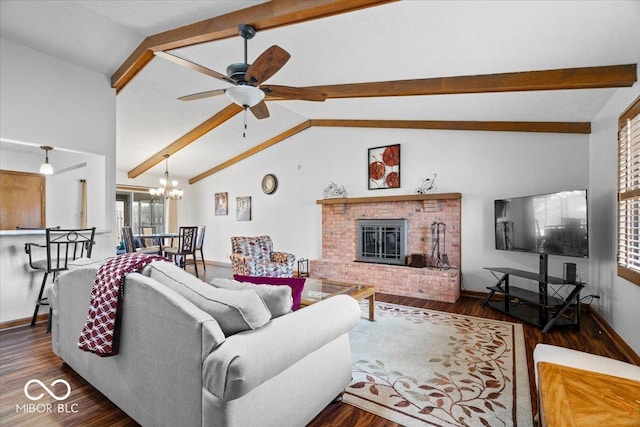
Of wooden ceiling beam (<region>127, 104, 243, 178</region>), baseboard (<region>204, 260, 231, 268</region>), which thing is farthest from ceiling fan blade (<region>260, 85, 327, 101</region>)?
baseboard (<region>204, 260, 231, 268</region>)

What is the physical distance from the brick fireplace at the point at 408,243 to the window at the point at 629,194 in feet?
6.20

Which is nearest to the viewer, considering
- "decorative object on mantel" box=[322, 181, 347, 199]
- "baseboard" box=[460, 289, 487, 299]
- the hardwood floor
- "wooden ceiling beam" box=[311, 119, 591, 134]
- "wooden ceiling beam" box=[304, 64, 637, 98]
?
the hardwood floor

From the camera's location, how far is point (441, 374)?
7.54 ft

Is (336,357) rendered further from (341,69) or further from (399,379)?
(341,69)

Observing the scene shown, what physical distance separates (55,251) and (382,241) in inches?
177

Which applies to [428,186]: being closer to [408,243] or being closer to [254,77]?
[408,243]

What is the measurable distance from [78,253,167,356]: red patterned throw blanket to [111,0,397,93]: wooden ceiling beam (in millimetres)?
2107

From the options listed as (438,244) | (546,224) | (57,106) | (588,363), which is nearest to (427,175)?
(438,244)

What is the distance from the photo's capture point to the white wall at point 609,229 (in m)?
2.61

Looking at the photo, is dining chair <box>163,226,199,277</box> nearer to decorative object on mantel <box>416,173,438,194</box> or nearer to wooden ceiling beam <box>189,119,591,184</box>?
wooden ceiling beam <box>189,119,591,184</box>

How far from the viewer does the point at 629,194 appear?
264cm

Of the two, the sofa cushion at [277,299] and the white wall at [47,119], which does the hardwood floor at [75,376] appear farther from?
the sofa cushion at [277,299]

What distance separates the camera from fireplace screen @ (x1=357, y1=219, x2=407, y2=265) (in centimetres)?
516

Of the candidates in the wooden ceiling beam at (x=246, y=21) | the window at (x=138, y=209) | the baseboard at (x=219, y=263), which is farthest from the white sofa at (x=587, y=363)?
the window at (x=138, y=209)
